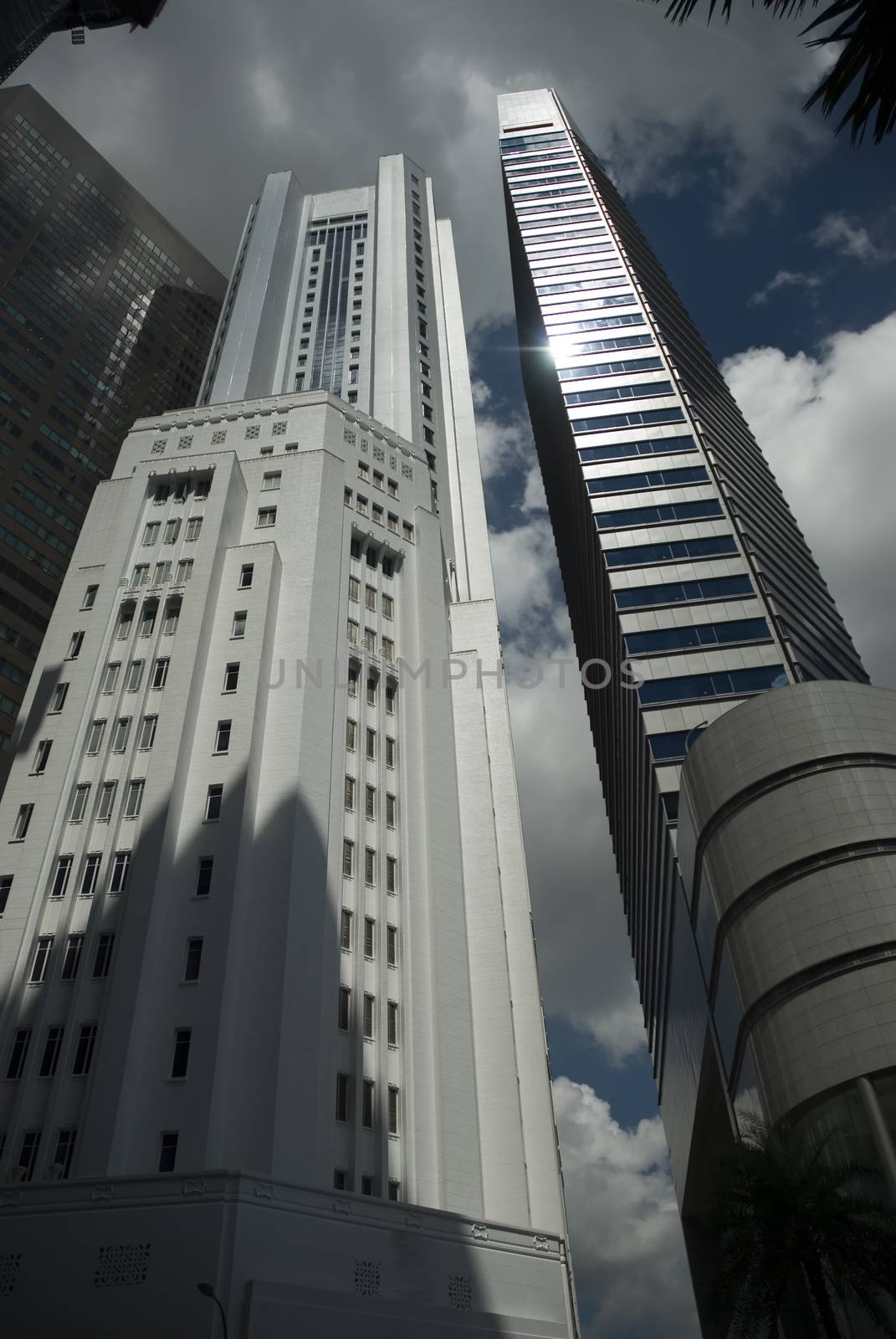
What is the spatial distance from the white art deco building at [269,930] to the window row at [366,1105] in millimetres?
123

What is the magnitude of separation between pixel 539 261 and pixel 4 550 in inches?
2378

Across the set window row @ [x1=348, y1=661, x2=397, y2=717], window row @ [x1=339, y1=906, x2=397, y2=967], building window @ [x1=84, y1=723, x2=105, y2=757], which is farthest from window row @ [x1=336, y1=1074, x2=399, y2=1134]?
window row @ [x1=348, y1=661, x2=397, y2=717]

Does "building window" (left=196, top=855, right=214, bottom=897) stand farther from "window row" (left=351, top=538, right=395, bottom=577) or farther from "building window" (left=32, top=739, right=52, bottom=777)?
"window row" (left=351, top=538, right=395, bottom=577)

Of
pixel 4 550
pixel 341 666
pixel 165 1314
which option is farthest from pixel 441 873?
pixel 4 550

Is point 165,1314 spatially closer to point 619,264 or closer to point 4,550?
point 4,550

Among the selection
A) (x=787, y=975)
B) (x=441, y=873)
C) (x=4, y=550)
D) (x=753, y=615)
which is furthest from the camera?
(x=4, y=550)

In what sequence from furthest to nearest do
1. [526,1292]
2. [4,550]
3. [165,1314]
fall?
[4,550], [526,1292], [165,1314]

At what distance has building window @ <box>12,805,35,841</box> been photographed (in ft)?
125

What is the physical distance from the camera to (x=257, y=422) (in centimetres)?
6056

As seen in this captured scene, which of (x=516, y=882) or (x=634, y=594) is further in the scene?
(x=634, y=594)

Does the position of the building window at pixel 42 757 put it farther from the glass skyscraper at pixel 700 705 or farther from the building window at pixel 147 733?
the glass skyscraper at pixel 700 705

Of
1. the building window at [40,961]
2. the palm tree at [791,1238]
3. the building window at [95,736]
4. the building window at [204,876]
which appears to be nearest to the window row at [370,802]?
the building window at [204,876]

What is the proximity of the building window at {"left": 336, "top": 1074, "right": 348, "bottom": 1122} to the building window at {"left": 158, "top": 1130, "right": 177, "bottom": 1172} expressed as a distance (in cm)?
589

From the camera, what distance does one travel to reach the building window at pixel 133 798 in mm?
38812
